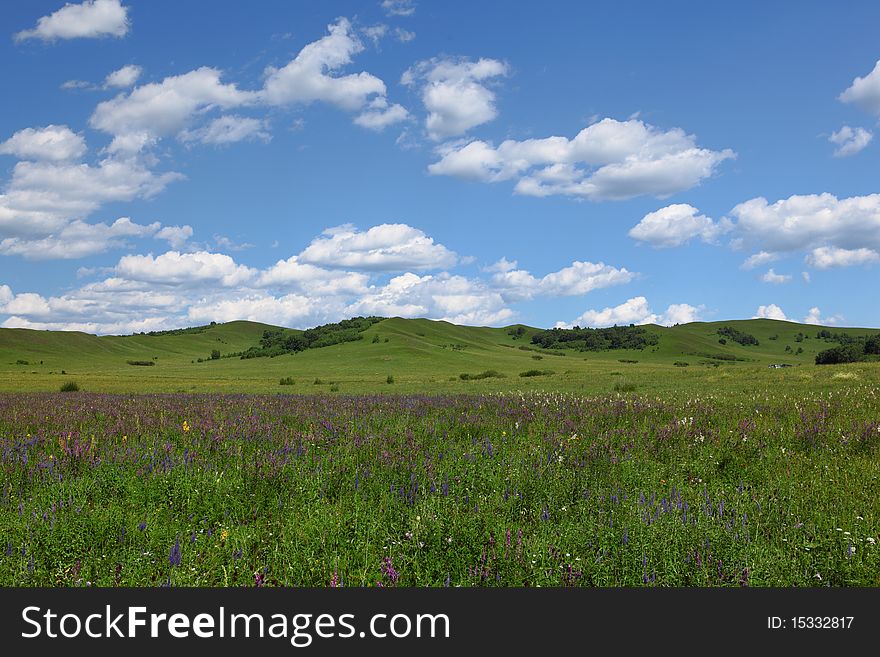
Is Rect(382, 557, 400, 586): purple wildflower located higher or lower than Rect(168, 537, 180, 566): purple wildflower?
lower

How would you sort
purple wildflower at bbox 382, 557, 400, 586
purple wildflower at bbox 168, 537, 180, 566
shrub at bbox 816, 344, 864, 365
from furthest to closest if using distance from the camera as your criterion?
shrub at bbox 816, 344, 864, 365, purple wildflower at bbox 168, 537, 180, 566, purple wildflower at bbox 382, 557, 400, 586

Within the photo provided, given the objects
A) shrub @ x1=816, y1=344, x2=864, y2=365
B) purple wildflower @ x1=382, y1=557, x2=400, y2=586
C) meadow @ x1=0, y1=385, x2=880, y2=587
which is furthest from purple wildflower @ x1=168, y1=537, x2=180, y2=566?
shrub @ x1=816, y1=344, x2=864, y2=365

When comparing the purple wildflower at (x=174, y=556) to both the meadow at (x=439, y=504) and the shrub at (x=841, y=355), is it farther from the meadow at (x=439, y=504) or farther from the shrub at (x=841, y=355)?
the shrub at (x=841, y=355)

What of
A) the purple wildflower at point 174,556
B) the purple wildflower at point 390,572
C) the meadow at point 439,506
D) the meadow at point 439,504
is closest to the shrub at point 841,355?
the meadow at point 439,504

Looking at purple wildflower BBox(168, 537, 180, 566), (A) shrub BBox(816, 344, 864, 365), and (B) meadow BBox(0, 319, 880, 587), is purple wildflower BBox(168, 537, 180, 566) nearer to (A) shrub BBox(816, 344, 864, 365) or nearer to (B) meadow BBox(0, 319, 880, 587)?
(B) meadow BBox(0, 319, 880, 587)

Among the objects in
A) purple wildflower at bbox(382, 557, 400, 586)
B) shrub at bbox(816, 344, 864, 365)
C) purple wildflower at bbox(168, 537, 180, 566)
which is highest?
shrub at bbox(816, 344, 864, 365)

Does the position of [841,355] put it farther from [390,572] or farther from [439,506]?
[390,572]

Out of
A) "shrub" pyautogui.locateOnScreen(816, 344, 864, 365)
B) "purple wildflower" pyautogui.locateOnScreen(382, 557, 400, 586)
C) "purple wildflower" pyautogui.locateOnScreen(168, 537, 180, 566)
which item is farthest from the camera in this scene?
"shrub" pyautogui.locateOnScreen(816, 344, 864, 365)

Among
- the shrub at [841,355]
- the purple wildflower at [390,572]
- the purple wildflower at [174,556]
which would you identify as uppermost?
the shrub at [841,355]

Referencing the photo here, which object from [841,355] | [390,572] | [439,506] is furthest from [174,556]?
[841,355]

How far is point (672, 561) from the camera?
13.7 feet

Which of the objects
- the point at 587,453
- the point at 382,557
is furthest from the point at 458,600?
the point at 587,453

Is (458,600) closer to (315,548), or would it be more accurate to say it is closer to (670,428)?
(315,548)

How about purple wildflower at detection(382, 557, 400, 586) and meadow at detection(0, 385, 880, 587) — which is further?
meadow at detection(0, 385, 880, 587)
